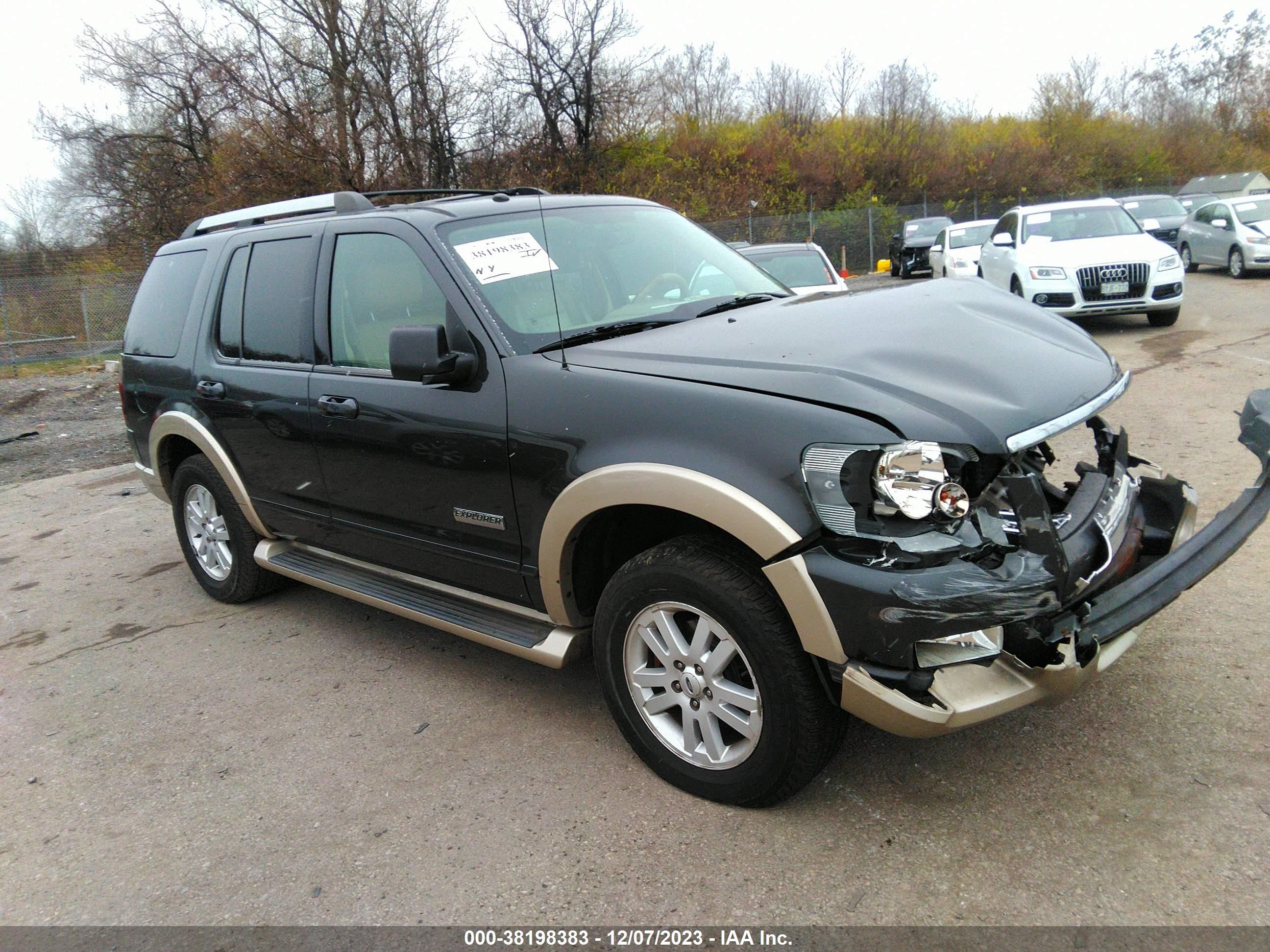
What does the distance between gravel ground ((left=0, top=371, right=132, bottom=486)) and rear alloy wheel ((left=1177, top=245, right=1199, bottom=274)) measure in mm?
19392

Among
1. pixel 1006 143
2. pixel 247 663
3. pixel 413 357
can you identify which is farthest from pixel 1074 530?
pixel 1006 143

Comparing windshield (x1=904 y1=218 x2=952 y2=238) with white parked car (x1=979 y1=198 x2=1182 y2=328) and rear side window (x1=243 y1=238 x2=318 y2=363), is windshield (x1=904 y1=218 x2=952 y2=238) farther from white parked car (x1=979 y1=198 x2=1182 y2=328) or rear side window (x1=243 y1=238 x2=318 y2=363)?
Result: rear side window (x1=243 y1=238 x2=318 y2=363)

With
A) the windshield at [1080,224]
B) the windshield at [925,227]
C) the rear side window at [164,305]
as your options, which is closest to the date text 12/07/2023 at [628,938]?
the rear side window at [164,305]

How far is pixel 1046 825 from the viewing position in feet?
9.18

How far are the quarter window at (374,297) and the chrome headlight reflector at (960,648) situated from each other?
2130 mm

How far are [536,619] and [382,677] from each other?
3.59ft

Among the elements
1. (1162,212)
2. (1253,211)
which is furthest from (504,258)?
(1162,212)

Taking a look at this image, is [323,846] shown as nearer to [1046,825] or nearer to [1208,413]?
[1046,825]

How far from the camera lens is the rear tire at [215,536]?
505 cm

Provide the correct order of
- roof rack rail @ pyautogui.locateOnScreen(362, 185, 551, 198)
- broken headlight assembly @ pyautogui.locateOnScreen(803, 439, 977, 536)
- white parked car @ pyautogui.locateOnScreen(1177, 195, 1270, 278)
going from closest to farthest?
broken headlight assembly @ pyautogui.locateOnScreen(803, 439, 977, 536)
roof rack rail @ pyautogui.locateOnScreen(362, 185, 551, 198)
white parked car @ pyautogui.locateOnScreen(1177, 195, 1270, 278)

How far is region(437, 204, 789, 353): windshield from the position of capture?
359 centimetres

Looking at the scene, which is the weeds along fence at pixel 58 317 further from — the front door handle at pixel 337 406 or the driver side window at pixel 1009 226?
the front door handle at pixel 337 406

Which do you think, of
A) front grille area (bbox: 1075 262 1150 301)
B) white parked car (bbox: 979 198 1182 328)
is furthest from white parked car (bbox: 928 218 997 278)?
front grille area (bbox: 1075 262 1150 301)

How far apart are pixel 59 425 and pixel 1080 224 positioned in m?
13.4
